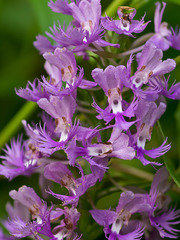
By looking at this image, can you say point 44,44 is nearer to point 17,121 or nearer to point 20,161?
point 20,161

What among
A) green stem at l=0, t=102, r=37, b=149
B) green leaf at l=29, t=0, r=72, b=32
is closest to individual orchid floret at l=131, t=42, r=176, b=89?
green leaf at l=29, t=0, r=72, b=32

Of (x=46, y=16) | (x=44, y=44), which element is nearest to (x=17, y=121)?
(x=46, y=16)

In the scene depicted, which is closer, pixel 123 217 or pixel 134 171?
pixel 123 217

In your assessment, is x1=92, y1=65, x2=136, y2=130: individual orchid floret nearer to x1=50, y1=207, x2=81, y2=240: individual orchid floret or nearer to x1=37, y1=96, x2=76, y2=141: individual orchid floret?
x1=37, y1=96, x2=76, y2=141: individual orchid floret

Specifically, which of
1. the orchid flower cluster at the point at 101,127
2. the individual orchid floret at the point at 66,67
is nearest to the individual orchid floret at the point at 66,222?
the orchid flower cluster at the point at 101,127

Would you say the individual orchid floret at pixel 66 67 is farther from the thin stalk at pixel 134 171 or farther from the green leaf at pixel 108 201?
the thin stalk at pixel 134 171

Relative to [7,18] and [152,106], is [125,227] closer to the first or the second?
[152,106]
